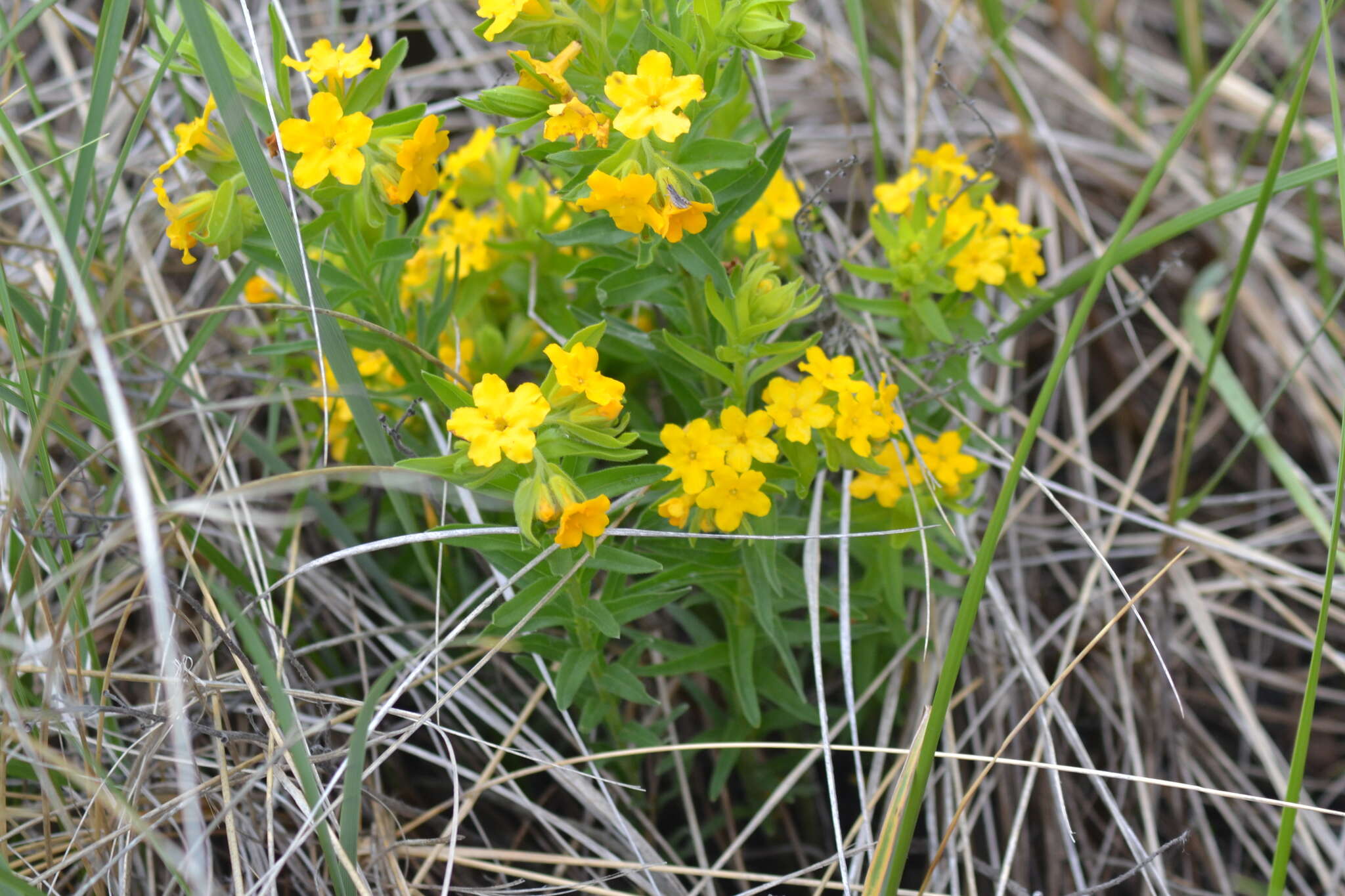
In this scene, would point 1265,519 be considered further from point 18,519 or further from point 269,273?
point 18,519

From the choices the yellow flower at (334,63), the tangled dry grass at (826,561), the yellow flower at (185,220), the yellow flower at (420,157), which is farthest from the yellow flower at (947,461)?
the yellow flower at (185,220)

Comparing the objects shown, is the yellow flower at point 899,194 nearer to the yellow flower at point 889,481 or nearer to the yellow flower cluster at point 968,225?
the yellow flower cluster at point 968,225

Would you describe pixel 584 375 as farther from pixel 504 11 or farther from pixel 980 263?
pixel 980 263

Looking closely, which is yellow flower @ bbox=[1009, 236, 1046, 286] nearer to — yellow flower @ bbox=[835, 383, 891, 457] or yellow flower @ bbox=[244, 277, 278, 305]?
yellow flower @ bbox=[835, 383, 891, 457]

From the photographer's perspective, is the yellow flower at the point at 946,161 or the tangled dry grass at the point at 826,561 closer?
the tangled dry grass at the point at 826,561

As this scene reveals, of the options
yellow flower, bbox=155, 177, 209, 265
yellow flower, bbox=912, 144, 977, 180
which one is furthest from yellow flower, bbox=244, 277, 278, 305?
yellow flower, bbox=912, 144, 977, 180

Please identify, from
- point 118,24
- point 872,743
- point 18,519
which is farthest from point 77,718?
point 872,743
